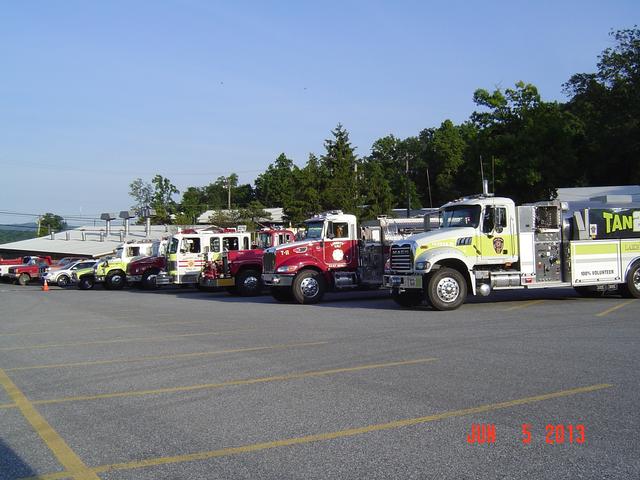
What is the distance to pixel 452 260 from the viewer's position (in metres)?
15.9

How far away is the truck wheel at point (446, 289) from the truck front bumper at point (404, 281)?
0.29m

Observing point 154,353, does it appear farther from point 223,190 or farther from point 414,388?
point 223,190

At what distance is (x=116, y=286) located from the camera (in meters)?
33.2

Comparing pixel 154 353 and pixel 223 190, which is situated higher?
pixel 223 190

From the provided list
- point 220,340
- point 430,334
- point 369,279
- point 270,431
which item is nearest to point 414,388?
point 270,431

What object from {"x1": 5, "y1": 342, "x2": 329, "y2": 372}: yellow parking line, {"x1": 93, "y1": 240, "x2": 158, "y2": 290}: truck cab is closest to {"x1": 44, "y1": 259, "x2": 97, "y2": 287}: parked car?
{"x1": 93, "y1": 240, "x2": 158, "y2": 290}: truck cab

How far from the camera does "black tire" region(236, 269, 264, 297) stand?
962 inches

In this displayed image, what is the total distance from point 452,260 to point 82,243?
166ft

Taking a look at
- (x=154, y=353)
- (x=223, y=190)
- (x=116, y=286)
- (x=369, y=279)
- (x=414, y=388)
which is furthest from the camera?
(x=223, y=190)

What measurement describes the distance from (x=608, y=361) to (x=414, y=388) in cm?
310

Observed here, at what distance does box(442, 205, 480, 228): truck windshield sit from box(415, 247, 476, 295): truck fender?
982 mm

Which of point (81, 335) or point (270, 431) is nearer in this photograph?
point (270, 431)

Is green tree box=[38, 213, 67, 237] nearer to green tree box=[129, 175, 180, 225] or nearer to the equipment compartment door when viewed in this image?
green tree box=[129, 175, 180, 225]

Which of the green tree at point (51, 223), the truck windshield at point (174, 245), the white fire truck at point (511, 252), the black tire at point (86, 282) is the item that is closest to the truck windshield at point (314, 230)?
the white fire truck at point (511, 252)
